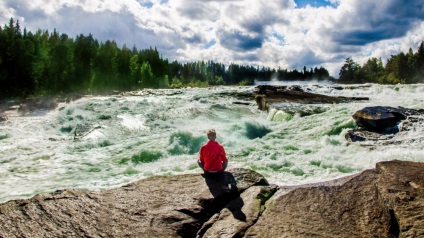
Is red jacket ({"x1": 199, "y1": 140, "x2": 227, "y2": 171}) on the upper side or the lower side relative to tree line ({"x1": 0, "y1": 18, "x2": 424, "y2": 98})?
lower

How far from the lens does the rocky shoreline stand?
4727 millimetres

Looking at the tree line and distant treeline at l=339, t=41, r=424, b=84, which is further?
distant treeline at l=339, t=41, r=424, b=84

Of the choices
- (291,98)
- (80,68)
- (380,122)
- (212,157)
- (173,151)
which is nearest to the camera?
(212,157)

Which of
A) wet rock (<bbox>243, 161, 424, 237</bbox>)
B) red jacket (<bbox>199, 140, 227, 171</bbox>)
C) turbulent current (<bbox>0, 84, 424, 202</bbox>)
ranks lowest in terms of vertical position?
turbulent current (<bbox>0, 84, 424, 202</bbox>)

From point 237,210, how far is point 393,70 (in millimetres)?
117870

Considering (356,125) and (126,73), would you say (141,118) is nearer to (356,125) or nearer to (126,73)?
(356,125)

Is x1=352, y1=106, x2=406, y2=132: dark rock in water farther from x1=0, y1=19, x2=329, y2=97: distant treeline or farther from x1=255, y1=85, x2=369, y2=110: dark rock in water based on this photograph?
x1=0, y1=19, x2=329, y2=97: distant treeline

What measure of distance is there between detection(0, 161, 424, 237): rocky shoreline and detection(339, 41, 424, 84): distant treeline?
337ft

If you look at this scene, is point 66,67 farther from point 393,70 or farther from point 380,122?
point 393,70

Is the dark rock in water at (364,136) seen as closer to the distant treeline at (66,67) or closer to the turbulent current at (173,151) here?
the turbulent current at (173,151)

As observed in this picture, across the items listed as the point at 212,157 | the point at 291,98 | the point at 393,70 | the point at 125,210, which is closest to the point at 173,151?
the point at 212,157

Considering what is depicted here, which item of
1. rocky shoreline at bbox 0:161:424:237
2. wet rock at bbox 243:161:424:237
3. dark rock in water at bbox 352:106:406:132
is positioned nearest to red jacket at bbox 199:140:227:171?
rocky shoreline at bbox 0:161:424:237

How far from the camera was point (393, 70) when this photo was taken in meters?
105

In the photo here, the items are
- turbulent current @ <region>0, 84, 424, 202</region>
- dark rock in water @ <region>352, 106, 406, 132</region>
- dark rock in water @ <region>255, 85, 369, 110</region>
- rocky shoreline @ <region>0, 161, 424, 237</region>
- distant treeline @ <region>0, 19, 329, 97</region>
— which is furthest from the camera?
distant treeline @ <region>0, 19, 329, 97</region>
